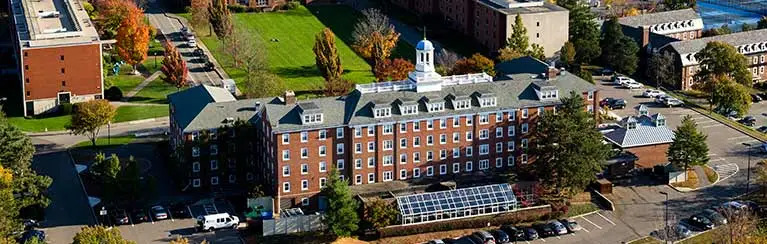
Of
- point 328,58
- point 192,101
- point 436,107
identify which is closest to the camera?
point 436,107

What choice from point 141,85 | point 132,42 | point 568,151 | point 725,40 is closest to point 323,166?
point 568,151

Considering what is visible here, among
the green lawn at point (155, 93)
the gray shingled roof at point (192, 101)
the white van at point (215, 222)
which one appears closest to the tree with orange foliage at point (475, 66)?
the gray shingled roof at point (192, 101)

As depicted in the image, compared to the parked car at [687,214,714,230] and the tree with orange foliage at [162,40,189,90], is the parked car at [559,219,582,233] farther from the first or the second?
the tree with orange foliage at [162,40,189,90]

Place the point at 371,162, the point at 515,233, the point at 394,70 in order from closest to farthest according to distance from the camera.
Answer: the point at 515,233 → the point at 371,162 → the point at 394,70

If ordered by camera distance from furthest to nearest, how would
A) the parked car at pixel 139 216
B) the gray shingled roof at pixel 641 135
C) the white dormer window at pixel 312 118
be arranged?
the gray shingled roof at pixel 641 135
the white dormer window at pixel 312 118
the parked car at pixel 139 216

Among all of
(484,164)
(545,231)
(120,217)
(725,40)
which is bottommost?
(545,231)

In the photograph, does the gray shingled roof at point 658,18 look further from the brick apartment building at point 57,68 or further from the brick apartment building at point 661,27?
the brick apartment building at point 57,68

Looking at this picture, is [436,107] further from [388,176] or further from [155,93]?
[155,93]

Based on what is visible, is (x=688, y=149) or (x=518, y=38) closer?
(x=688, y=149)
